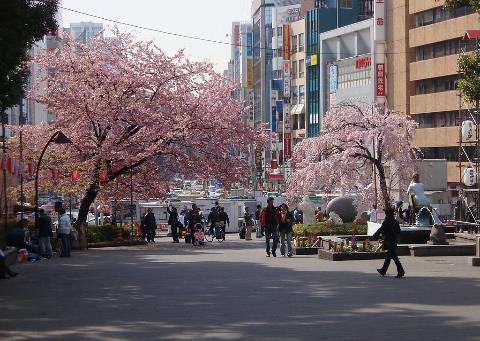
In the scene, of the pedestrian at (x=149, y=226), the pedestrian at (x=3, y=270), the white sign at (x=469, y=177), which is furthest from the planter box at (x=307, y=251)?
the white sign at (x=469, y=177)

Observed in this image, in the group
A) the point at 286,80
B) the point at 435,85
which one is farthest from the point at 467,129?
the point at 286,80

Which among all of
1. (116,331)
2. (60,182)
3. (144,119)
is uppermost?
(144,119)

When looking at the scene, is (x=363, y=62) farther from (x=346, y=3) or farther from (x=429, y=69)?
(x=346, y=3)

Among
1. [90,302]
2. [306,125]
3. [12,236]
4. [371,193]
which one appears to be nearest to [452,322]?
[90,302]

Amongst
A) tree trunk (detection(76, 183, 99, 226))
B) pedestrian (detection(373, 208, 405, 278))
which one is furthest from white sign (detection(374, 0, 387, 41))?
pedestrian (detection(373, 208, 405, 278))

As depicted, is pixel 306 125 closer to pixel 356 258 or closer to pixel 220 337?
pixel 356 258

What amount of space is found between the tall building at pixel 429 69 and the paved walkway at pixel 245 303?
50.6 meters

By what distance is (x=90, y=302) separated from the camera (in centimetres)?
1655

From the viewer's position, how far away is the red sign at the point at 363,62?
91688 mm

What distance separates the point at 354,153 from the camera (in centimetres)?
5312

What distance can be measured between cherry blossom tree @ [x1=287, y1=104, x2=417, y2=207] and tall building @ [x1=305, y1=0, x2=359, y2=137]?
166 ft

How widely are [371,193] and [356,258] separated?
94.5ft

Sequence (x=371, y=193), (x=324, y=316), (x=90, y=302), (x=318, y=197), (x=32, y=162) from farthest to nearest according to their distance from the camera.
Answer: (x=318, y=197) < (x=371, y=193) < (x=32, y=162) < (x=90, y=302) < (x=324, y=316)

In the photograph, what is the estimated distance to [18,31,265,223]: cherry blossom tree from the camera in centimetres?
4338
